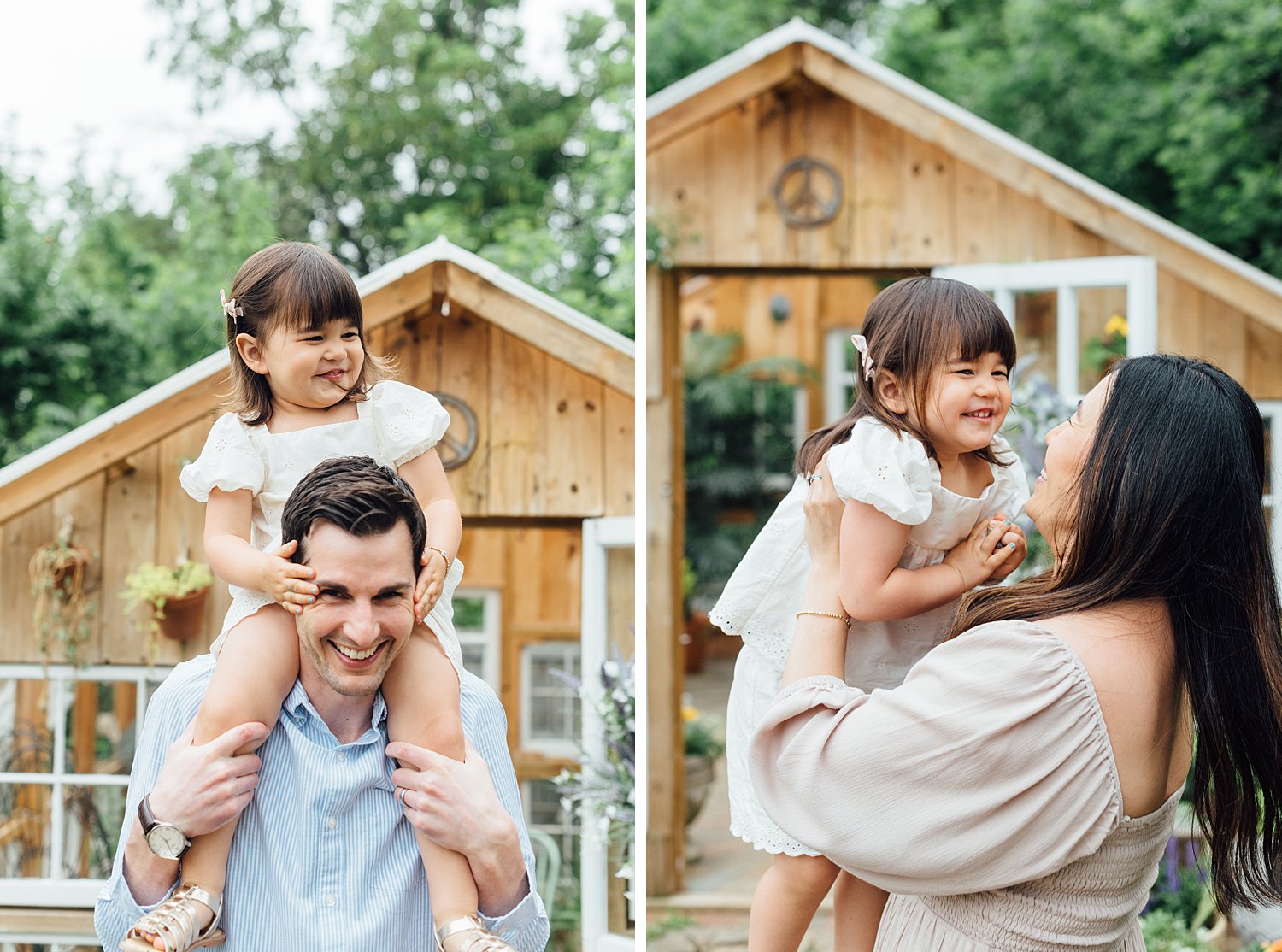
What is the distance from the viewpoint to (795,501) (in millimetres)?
2244

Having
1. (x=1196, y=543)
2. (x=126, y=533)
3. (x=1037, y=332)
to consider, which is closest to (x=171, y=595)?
(x=126, y=533)

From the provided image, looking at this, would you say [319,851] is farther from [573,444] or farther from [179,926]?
[573,444]

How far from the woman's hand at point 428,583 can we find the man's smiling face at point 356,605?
21 millimetres

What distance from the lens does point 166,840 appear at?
1.80 metres

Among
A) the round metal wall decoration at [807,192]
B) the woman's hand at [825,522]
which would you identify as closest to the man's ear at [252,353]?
the woman's hand at [825,522]

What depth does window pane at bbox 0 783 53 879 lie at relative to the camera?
A: 410 centimetres

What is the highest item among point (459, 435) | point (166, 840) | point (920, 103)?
point (920, 103)

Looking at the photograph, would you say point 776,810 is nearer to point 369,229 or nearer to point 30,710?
point 30,710

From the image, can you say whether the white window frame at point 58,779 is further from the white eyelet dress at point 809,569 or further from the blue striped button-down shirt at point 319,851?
the white eyelet dress at point 809,569

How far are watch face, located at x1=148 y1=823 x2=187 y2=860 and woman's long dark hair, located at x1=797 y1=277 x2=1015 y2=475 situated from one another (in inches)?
47.6

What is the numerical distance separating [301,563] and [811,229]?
12.3 feet

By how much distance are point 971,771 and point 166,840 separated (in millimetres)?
1206

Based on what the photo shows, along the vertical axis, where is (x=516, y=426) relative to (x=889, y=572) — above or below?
above

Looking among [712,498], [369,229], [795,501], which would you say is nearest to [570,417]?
[795,501]
